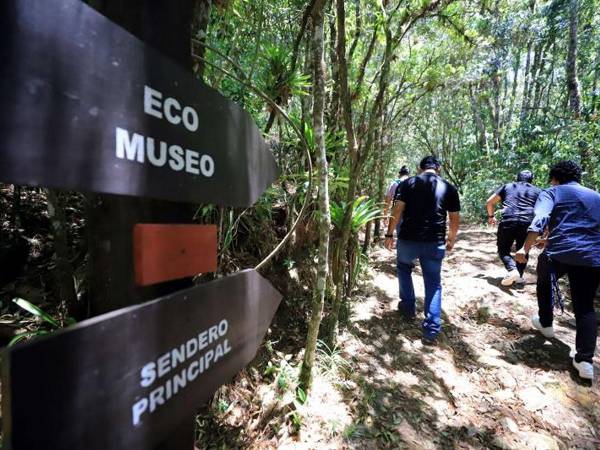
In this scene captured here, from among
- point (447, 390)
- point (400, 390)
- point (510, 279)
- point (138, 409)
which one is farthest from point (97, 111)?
point (510, 279)

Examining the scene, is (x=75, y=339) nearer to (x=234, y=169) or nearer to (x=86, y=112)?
(x=86, y=112)

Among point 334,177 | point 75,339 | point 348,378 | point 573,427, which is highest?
point 334,177

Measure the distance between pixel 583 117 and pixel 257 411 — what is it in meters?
7.35

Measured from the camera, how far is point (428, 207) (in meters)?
3.72

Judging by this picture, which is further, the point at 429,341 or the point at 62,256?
the point at 429,341

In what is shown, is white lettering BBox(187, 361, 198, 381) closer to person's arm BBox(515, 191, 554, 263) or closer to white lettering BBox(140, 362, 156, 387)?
white lettering BBox(140, 362, 156, 387)

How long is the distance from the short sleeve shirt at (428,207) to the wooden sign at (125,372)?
117 inches

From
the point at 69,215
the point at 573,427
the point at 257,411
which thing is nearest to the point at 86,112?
the point at 257,411

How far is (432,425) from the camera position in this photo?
255cm

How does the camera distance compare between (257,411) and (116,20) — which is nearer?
(116,20)

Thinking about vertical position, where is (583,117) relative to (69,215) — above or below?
above

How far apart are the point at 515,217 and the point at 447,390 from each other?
333 centimetres

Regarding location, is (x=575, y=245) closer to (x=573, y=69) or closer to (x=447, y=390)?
(x=447, y=390)

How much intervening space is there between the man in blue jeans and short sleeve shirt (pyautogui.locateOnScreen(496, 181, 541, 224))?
1.90 metres
